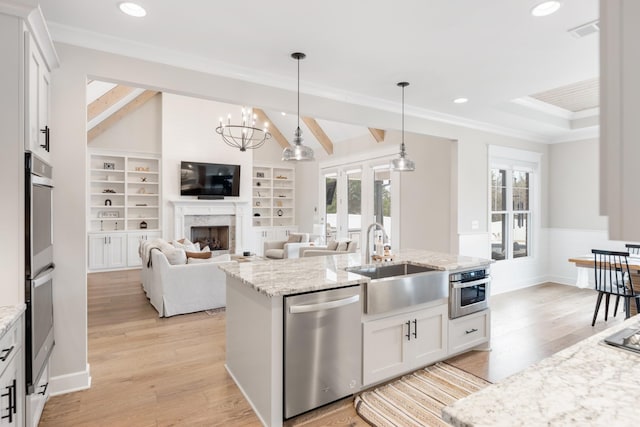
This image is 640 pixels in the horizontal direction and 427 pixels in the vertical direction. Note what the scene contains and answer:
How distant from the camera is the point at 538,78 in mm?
3582

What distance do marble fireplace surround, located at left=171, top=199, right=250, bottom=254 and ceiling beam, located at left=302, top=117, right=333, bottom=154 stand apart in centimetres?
254

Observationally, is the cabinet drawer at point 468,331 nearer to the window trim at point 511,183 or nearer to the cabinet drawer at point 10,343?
the window trim at point 511,183

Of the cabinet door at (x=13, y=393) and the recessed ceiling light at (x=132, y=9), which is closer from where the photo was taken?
the cabinet door at (x=13, y=393)

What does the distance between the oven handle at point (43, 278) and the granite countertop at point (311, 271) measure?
43.3 inches

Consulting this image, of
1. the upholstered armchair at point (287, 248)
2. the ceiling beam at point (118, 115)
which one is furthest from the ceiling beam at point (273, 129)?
the upholstered armchair at point (287, 248)

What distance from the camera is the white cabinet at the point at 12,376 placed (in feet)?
4.87

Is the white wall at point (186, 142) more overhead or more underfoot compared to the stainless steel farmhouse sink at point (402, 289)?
more overhead

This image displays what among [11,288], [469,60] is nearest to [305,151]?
[469,60]

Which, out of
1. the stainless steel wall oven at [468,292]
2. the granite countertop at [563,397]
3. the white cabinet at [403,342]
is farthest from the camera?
the stainless steel wall oven at [468,292]

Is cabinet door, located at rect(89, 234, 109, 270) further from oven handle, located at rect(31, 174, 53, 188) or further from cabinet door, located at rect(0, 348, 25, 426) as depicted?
cabinet door, located at rect(0, 348, 25, 426)

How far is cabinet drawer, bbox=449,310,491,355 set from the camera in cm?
301

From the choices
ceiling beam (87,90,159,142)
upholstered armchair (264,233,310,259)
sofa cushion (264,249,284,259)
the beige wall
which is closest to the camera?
the beige wall

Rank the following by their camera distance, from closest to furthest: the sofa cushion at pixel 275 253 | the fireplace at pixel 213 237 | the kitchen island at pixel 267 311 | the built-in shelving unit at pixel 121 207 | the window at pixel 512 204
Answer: the kitchen island at pixel 267 311 → the window at pixel 512 204 → the sofa cushion at pixel 275 253 → the built-in shelving unit at pixel 121 207 → the fireplace at pixel 213 237

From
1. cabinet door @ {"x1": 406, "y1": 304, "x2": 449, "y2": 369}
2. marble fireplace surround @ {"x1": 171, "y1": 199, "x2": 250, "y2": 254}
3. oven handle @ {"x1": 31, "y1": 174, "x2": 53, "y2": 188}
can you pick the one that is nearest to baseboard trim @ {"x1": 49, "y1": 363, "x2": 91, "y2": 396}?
oven handle @ {"x1": 31, "y1": 174, "x2": 53, "y2": 188}
